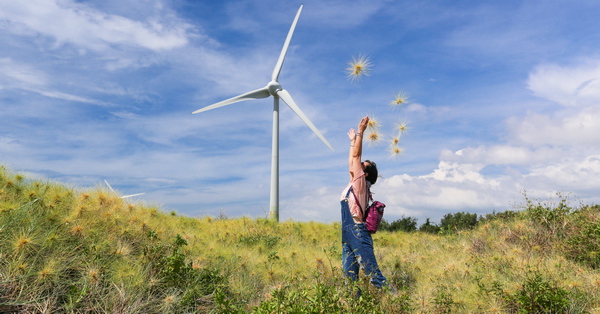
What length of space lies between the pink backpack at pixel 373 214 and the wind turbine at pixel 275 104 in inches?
570

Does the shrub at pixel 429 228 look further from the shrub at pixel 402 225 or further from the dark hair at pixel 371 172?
the dark hair at pixel 371 172

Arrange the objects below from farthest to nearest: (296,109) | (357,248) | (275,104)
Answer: (275,104) < (296,109) < (357,248)

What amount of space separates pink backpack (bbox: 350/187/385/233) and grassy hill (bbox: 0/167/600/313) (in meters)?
0.88

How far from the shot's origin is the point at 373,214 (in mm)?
6590

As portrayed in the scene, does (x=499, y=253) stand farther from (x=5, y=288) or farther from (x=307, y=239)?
A: (x=5, y=288)

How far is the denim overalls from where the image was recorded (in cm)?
635

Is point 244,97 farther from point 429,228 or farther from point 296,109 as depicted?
point 429,228

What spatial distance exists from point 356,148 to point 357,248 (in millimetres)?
1520

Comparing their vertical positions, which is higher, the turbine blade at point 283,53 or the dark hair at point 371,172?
the turbine blade at point 283,53

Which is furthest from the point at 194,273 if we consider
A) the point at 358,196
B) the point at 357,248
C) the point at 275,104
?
the point at 275,104

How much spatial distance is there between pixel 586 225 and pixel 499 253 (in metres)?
2.06

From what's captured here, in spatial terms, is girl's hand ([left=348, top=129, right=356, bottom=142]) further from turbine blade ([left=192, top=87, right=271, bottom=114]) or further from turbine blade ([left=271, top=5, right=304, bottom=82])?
turbine blade ([left=271, top=5, right=304, bottom=82])

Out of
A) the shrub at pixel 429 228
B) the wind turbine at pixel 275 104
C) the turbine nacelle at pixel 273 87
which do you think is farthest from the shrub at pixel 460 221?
the turbine nacelle at pixel 273 87

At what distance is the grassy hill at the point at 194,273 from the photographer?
5.38m
